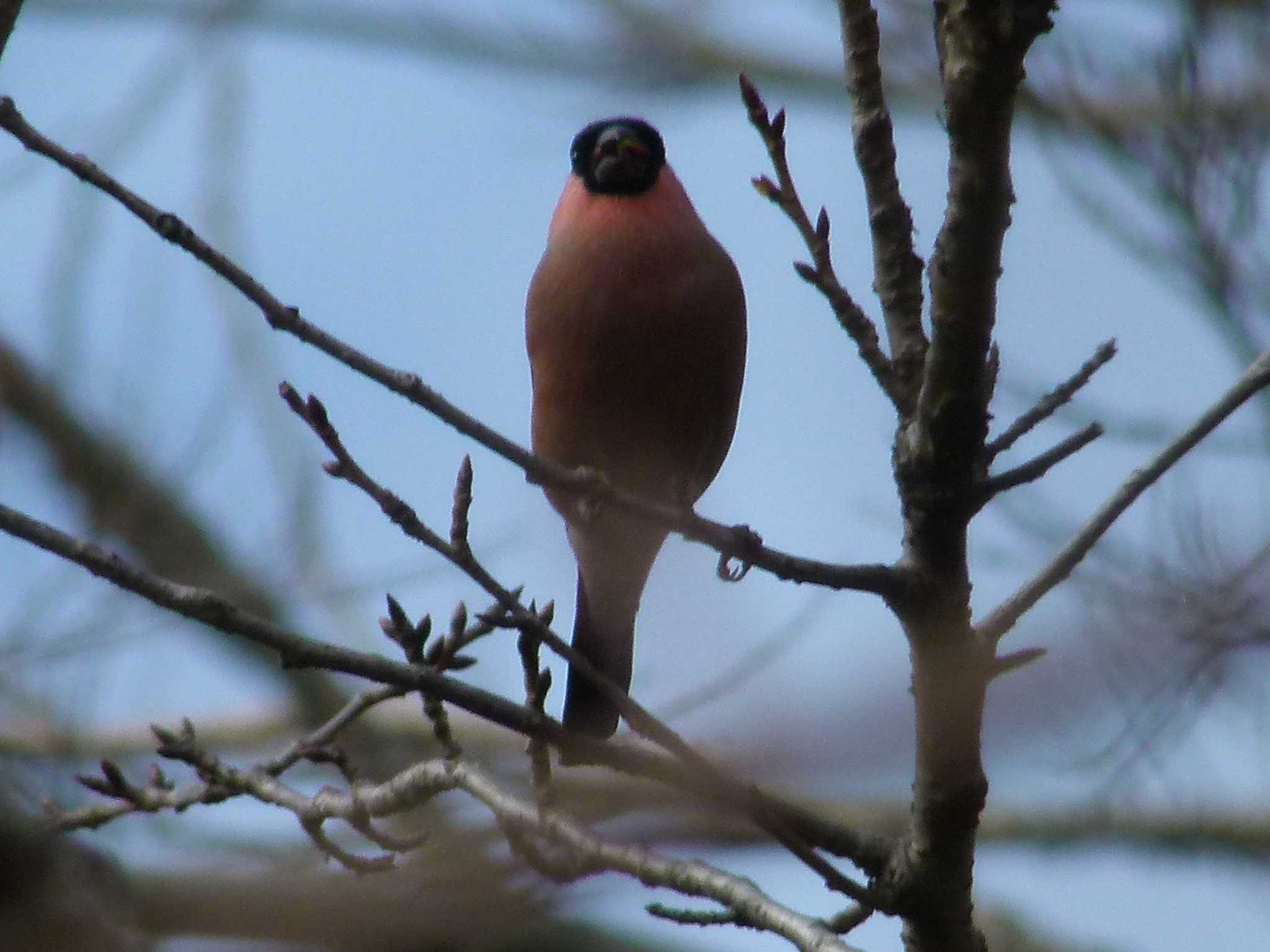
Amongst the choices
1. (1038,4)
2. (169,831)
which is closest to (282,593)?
(169,831)

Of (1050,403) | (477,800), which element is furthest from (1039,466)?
(477,800)

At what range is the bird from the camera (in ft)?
13.0

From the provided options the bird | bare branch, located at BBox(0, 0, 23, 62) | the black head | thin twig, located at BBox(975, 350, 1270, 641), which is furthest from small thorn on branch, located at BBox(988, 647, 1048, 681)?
the black head

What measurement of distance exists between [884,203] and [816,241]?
17 cm

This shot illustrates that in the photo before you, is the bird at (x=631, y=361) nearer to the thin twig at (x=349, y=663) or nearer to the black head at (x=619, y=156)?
the black head at (x=619, y=156)

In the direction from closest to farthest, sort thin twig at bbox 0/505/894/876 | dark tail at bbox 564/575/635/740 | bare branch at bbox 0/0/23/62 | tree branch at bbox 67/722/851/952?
thin twig at bbox 0/505/894/876, tree branch at bbox 67/722/851/952, bare branch at bbox 0/0/23/62, dark tail at bbox 564/575/635/740

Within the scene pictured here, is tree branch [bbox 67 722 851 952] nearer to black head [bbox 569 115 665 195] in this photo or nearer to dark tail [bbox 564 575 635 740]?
dark tail [bbox 564 575 635 740]

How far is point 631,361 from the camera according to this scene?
156 inches

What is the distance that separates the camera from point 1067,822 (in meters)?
7.32

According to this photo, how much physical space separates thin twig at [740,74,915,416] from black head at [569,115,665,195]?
1.93m

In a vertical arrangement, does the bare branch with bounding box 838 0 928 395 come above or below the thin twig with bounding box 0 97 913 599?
above

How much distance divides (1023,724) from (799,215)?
817mm

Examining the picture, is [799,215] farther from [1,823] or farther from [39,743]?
[39,743]

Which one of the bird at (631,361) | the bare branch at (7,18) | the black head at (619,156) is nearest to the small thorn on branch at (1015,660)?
the bird at (631,361)
